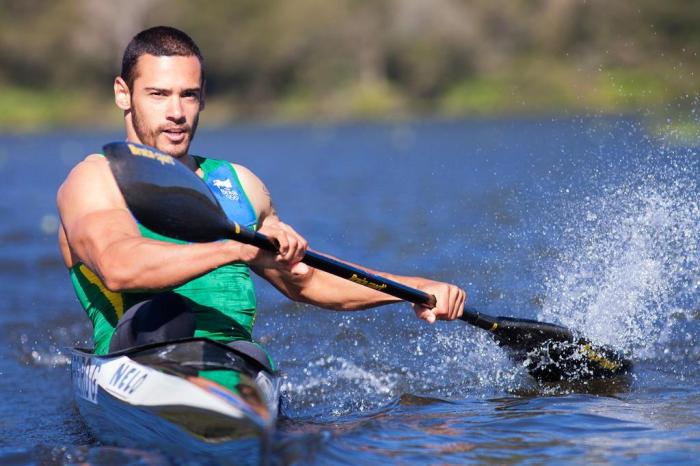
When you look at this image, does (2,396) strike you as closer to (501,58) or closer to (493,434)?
(493,434)

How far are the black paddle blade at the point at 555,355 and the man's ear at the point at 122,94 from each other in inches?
102

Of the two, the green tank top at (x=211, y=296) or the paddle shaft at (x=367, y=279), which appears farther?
the green tank top at (x=211, y=296)

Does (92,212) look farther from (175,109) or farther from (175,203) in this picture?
(175,109)

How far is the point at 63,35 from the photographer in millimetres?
68312

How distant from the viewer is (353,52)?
203 feet

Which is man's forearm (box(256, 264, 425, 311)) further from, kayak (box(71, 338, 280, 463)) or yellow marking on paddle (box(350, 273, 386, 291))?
kayak (box(71, 338, 280, 463))

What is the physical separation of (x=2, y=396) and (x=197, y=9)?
63.1 m

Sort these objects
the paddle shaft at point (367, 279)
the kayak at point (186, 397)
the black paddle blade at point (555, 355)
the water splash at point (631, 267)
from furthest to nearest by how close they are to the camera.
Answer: the water splash at point (631, 267) → the black paddle blade at point (555, 355) → the paddle shaft at point (367, 279) → the kayak at point (186, 397)

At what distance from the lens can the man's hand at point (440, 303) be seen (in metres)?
5.67

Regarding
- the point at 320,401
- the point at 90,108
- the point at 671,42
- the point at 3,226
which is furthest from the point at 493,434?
the point at 90,108

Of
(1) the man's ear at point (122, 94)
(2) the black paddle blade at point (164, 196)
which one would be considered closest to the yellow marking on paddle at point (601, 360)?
(2) the black paddle blade at point (164, 196)

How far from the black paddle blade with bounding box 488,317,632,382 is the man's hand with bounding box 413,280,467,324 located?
1.02m

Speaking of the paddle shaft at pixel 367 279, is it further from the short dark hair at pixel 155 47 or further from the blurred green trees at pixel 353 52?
the blurred green trees at pixel 353 52

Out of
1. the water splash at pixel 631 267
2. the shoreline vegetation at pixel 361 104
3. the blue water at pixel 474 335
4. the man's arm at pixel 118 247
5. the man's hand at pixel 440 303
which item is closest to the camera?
the man's arm at pixel 118 247
